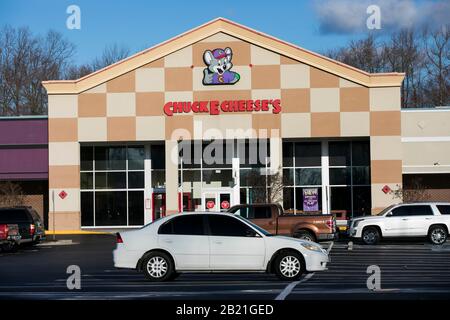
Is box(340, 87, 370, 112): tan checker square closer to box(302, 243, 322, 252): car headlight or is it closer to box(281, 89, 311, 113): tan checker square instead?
box(281, 89, 311, 113): tan checker square

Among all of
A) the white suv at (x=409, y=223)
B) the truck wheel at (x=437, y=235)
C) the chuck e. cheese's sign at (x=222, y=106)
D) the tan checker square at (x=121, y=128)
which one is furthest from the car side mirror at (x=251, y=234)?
the tan checker square at (x=121, y=128)

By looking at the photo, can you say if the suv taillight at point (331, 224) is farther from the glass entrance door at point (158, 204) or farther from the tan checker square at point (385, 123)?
the glass entrance door at point (158, 204)

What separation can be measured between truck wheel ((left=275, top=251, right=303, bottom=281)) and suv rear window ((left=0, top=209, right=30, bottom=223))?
16.1 meters

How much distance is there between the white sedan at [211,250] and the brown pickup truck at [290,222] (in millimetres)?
9758

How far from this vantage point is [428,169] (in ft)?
136

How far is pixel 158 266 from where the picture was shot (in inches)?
649

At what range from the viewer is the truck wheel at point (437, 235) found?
93.6 ft

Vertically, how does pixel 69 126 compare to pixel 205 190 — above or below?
above

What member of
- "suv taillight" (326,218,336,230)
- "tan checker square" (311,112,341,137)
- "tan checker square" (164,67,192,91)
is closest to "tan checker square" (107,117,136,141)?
"tan checker square" (164,67,192,91)
